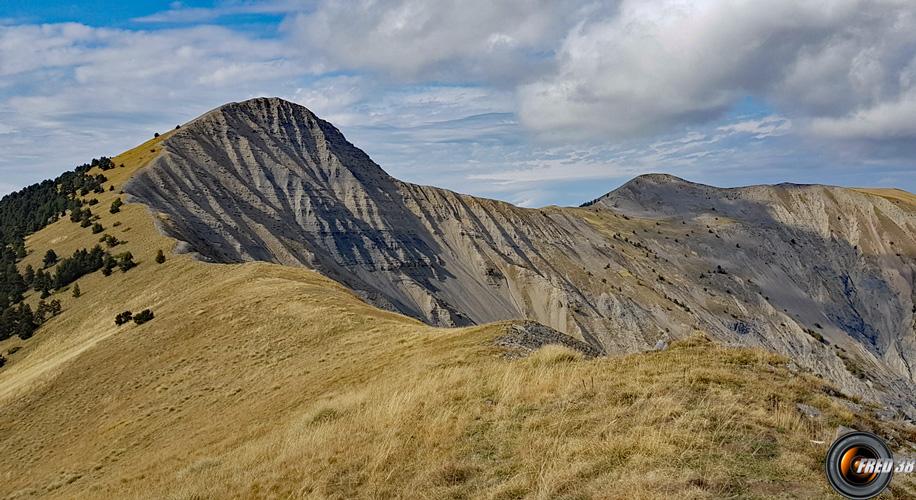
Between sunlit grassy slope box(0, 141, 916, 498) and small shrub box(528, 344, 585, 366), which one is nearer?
sunlit grassy slope box(0, 141, 916, 498)

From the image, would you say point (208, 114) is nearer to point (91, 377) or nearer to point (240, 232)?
point (240, 232)

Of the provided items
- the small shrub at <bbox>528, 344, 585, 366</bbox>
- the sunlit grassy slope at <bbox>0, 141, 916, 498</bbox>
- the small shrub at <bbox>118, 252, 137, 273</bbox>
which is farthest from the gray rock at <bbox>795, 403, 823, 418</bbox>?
the small shrub at <bbox>118, 252, 137, 273</bbox>

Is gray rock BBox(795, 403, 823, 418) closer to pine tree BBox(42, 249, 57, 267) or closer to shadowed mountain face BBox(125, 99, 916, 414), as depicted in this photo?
shadowed mountain face BBox(125, 99, 916, 414)

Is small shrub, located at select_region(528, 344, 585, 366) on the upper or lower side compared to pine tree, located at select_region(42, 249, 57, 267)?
lower

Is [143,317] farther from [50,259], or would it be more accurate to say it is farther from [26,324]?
[50,259]

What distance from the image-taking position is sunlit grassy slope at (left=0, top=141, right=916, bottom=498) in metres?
8.52

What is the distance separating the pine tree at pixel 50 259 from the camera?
227 ft

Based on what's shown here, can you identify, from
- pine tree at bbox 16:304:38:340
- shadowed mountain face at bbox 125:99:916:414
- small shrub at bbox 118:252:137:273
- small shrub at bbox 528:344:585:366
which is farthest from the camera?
shadowed mountain face at bbox 125:99:916:414

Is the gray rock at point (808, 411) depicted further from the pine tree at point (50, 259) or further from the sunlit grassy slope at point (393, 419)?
the pine tree at point (50, 259)

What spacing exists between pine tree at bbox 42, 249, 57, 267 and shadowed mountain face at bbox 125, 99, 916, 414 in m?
12.8
